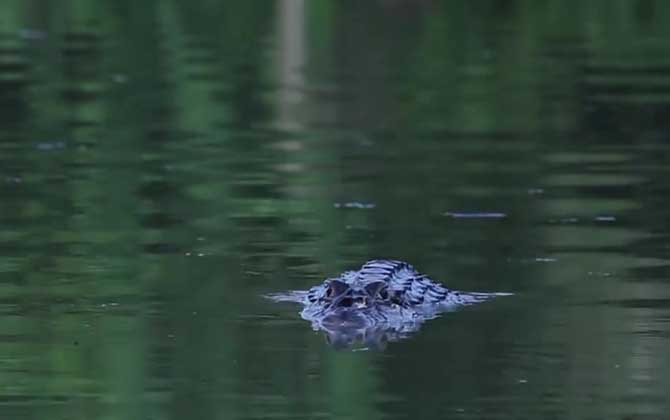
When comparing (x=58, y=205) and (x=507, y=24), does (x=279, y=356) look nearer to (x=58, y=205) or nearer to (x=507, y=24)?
(x=58, y=205)

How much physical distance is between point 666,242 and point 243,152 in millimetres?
5226

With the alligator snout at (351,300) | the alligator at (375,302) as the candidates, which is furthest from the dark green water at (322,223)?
the alligator snout at (351,300)

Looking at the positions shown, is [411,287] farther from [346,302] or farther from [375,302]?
[346,302]

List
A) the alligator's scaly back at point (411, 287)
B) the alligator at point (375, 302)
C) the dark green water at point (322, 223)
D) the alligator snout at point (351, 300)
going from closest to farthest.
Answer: the dark green water at point (322, 223), the alligator at point (375, 302), the alligator snout at point (351, 300), the alligator's scaly back at point (411, 287)

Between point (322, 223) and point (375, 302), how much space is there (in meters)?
2.86

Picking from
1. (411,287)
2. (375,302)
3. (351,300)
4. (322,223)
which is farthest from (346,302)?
(322,223)

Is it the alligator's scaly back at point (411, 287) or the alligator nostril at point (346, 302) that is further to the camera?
the alligator's scaly back at point (411, 287)

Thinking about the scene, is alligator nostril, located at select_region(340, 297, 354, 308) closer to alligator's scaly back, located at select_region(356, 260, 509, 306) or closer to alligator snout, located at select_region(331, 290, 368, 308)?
alligator snout, located at select_region(331, 290, 368, 308)

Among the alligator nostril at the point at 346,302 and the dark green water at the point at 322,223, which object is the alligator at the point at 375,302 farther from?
the dark green water at the point at 322,223

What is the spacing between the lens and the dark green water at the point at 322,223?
8570 millimetres

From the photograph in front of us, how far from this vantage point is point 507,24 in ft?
101

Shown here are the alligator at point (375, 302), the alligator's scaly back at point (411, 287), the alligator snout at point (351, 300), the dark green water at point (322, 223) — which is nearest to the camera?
the dark green water at point (322, 223)

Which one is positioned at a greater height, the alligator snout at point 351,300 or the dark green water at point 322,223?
the alligator snout at point 351,300

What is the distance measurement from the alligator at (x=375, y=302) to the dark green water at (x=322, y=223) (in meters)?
0.15
